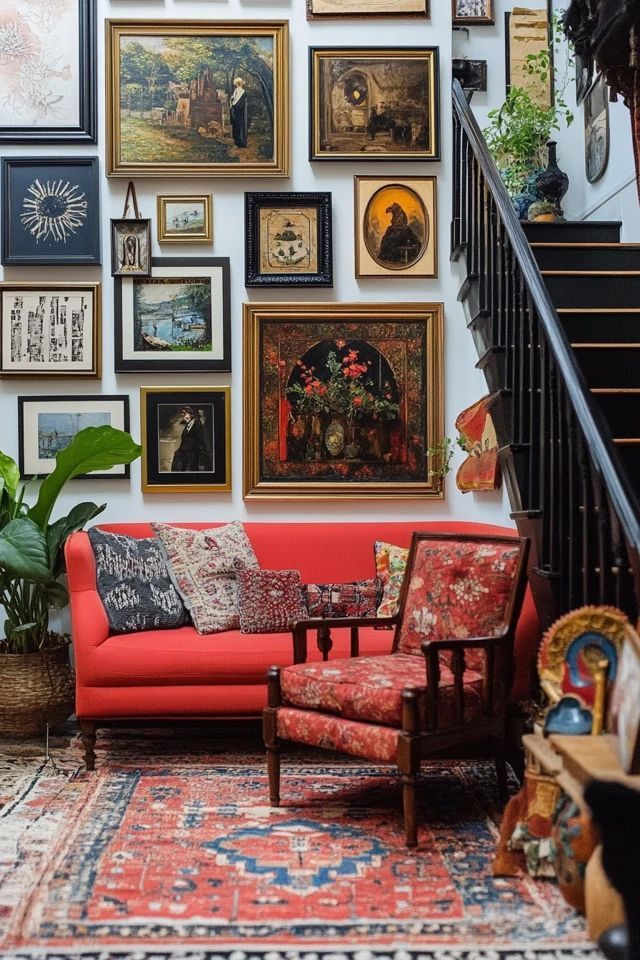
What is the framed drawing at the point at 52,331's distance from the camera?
5086mm

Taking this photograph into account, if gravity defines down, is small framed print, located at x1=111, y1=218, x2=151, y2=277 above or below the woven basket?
above

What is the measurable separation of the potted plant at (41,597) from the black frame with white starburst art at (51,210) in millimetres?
1198

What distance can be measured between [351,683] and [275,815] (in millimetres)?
542

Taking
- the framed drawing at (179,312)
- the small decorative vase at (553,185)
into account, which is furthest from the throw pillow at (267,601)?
the small decorative vase at (553,185)

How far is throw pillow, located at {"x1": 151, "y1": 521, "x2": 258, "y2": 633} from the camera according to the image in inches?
171

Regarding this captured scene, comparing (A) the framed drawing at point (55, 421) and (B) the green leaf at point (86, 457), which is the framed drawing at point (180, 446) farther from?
(B) the green leaf at point (86, 457)

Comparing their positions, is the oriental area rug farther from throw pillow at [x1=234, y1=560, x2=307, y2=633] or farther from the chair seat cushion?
throw pillow at [x1=234, y1=560, x2=307, y2=633]

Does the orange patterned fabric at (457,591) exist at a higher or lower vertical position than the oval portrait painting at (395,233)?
lower

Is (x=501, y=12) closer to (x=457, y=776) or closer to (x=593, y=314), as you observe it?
(x=593, y=314)

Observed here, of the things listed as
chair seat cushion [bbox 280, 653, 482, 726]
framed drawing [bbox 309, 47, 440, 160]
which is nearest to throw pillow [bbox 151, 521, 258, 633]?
chair seat cushion [bbox 280, 653, 482, 726]

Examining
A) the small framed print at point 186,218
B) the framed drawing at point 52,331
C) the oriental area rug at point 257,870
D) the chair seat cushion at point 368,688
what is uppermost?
the small framed print at point 186,218

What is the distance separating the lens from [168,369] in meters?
5.10

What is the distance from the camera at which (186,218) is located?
5141mm

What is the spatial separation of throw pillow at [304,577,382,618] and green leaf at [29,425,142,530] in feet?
3.50
